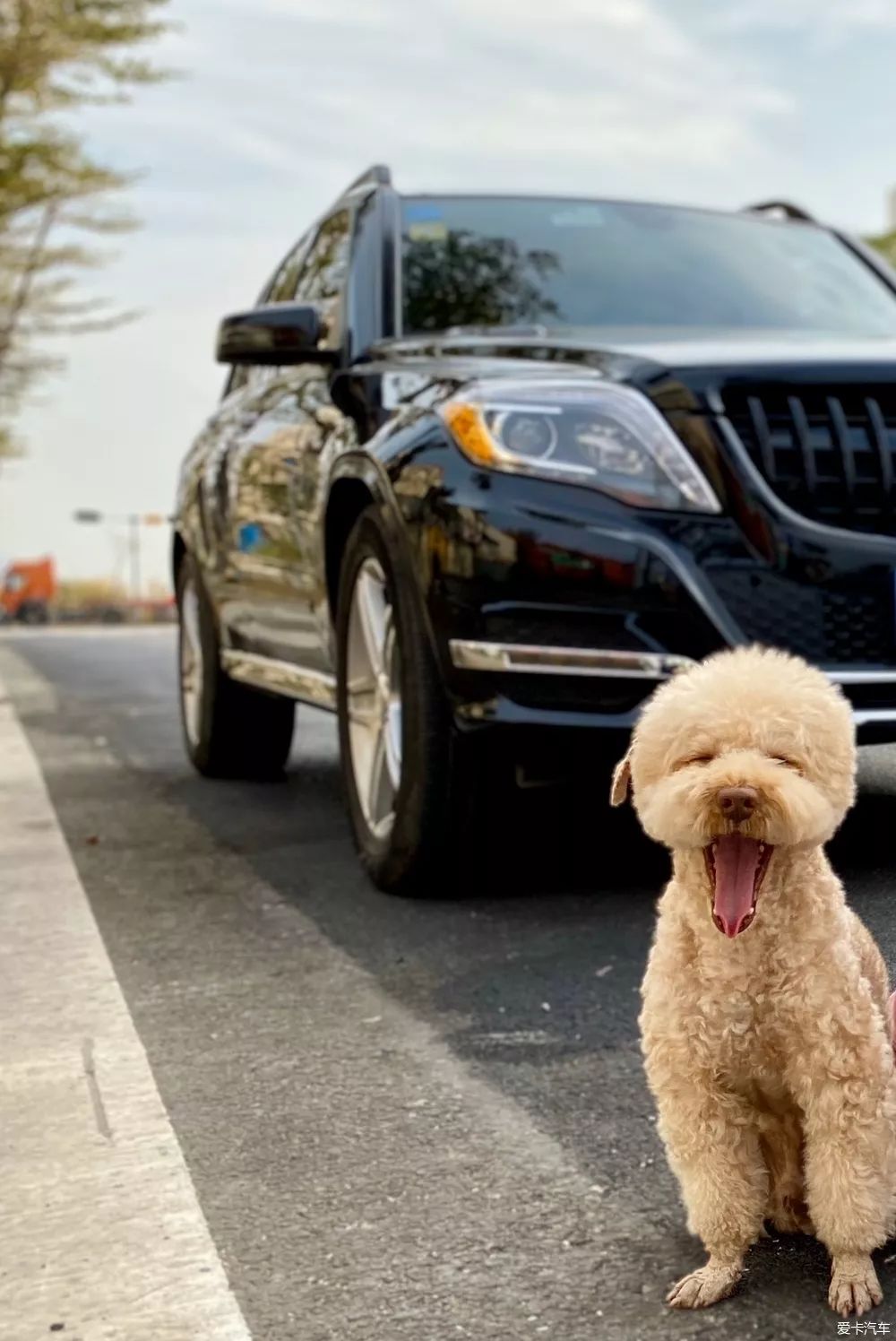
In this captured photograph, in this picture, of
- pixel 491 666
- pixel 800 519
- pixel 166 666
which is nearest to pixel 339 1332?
pixel 491 666

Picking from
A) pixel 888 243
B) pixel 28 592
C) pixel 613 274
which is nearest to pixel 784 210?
pixel 613 274

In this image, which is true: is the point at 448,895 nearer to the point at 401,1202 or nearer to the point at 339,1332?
the point at 401,1202

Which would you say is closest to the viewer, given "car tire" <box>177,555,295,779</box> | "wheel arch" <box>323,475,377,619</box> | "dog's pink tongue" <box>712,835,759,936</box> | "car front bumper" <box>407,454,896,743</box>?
"dog's pink tongue" <box>712,835,759,936</box>

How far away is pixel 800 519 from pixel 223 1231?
2.24 metres

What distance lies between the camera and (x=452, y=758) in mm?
4621

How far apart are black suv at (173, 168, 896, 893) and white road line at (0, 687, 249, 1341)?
103cm

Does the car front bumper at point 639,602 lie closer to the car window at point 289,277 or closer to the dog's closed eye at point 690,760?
the dog's closed eye at point 690,760

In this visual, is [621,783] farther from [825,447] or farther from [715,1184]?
[825,447]

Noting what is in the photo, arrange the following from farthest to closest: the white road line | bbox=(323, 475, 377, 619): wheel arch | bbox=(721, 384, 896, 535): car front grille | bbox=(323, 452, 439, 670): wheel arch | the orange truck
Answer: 1. the orange truck
2. bbox=(323, 475, 377, 619): wheel arch
3. bbox=(323, 452, 439, 670): wheel arch
4. bbox=(721, 384, 896, 535): car front grille
5. the white road line

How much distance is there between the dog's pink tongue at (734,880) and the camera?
232 centimetres

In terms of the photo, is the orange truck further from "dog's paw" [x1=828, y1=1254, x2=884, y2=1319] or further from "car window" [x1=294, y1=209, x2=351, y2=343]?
"dog's paw" [x1=828, y1=1254, x2=884, y2=1319]

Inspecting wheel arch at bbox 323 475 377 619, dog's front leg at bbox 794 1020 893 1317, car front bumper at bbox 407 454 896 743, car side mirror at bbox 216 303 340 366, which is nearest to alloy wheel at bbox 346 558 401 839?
wheel arch at bbox 323 475 377 619

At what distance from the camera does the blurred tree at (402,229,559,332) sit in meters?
5.67

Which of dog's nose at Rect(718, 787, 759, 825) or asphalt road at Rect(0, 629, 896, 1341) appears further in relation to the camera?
asphalt road at Rect(0, 629, 896, 1341)
